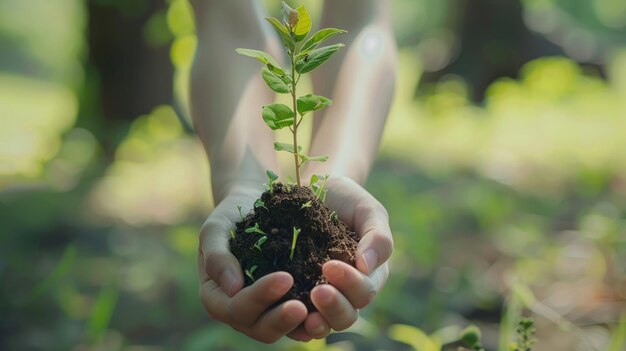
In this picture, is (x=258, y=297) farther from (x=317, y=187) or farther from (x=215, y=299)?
(x=317, y=187)

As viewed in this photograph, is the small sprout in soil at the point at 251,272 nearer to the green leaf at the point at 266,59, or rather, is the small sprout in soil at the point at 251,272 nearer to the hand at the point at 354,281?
the hand at the point at 354,281

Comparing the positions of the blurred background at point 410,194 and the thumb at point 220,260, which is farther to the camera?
the blurred background at point 410,194

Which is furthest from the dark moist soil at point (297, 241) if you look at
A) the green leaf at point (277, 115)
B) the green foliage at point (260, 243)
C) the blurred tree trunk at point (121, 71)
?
the blurred tree trunk at point (121, 71)

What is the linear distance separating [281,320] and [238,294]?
0.08 metres

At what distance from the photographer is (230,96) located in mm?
1745

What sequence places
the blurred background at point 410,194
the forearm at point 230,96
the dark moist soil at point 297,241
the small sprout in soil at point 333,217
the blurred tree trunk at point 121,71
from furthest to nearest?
the blurred tree trunk at point 121,71 → the blurred background at point 410,194 → the forearm at point 230,96 → the small sprout in soil at point 333,217 → the dark moist soil at point 297,241

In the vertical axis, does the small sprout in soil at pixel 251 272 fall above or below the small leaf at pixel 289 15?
below

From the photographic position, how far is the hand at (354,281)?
1.15m

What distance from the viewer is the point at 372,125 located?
175cm

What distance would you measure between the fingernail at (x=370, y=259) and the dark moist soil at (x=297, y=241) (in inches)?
1.6

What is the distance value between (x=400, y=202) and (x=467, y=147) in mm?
1182

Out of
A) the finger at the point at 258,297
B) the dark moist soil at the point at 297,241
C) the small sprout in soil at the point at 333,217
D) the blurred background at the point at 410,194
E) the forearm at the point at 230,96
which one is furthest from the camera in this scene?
the blurred background at the point at 410,194

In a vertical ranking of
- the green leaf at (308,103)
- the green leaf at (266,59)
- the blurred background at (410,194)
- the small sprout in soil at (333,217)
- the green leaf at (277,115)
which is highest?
the green leaf at (266,59)

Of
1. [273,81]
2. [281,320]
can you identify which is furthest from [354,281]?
[273,81]
